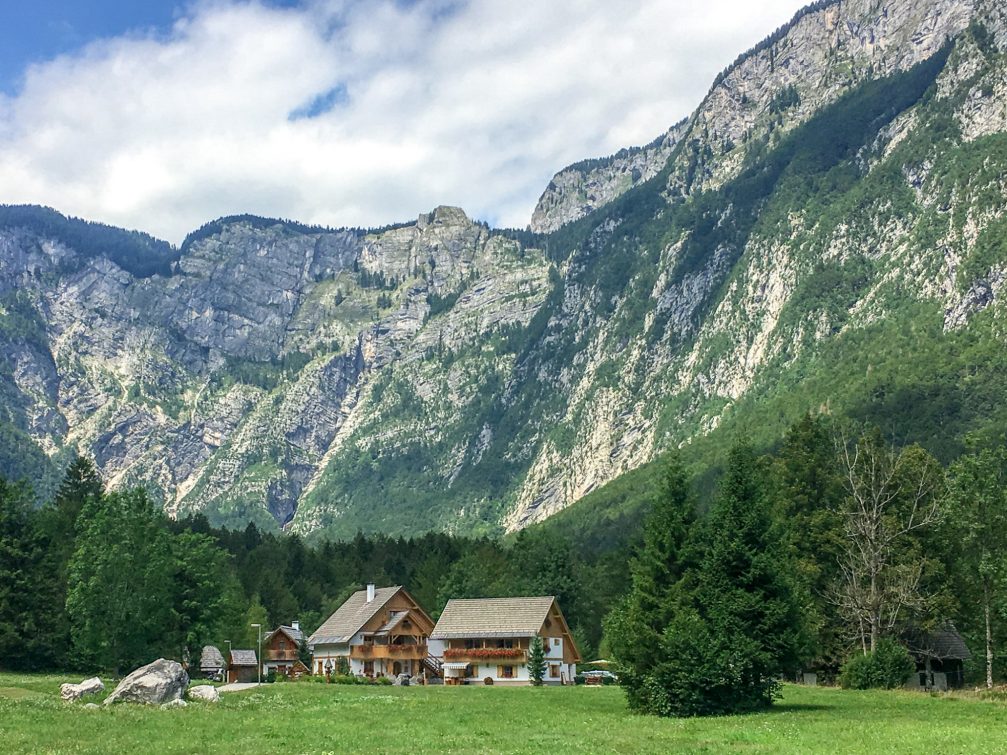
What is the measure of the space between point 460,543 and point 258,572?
114 feet

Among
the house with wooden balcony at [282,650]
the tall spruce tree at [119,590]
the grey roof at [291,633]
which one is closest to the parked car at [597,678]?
the house with wooden balcony at [282,650]

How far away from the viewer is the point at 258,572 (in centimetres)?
17325

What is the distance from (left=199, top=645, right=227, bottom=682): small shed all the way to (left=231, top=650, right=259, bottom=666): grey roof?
247cm

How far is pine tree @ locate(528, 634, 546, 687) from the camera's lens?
10781 centimetres

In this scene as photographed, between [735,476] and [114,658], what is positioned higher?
[735,476]

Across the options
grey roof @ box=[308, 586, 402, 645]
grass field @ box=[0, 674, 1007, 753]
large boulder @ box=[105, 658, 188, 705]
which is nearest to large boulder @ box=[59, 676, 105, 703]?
grass field @ box=[0, 674, 1007, 753]

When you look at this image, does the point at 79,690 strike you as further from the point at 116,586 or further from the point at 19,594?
the point at 19,594

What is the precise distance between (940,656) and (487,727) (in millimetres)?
48052

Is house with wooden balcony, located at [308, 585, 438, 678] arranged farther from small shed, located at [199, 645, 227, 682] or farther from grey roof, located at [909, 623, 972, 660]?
grey roof, located at [909, 623, 972, 660]

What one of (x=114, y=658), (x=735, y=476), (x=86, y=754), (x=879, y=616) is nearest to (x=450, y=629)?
(x=114, y=658)

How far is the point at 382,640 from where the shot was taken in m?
123

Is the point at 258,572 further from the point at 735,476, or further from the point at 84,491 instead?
the point at 735,476

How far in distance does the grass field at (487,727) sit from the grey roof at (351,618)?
60.9 metres

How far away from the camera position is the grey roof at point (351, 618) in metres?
124
